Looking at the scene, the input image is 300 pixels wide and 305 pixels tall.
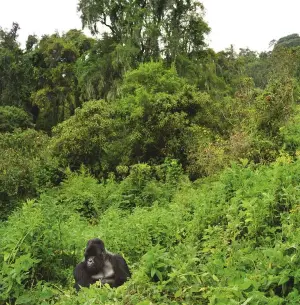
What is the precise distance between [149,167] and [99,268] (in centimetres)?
675

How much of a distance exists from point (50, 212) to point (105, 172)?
7.68m

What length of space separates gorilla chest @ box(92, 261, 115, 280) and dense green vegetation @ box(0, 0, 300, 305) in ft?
0.73

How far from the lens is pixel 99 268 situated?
4.50 meters

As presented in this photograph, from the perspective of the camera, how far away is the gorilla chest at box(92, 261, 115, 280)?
4461mm

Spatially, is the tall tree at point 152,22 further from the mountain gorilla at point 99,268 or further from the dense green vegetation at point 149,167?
the mountain gorilla at point 99,268

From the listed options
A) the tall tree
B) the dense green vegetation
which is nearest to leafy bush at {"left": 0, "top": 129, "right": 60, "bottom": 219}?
the dense green vegetation

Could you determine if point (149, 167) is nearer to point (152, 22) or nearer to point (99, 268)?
point (99, 268)

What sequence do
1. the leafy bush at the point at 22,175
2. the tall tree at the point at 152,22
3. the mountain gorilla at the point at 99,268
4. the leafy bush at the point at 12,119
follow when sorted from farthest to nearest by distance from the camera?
the leafy bush at the point at 12,119
the tall tree at the point at 152,22
the leafy bush at the point at 22,175
the mountain gorilla at the point at 99,268

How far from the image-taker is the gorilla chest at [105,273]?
4.46m

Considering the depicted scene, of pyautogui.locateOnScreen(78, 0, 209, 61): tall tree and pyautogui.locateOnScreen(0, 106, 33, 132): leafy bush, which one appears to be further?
pyautogui.locateOnScreen(0, 106, 33, 132): leafy bush

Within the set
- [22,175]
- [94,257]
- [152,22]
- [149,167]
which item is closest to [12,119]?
[152,22]

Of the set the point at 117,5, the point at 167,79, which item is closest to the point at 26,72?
the point at 117,5

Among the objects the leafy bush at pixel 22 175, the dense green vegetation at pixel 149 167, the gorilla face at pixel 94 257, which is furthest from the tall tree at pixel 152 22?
the gorilla face at pixel 94 257

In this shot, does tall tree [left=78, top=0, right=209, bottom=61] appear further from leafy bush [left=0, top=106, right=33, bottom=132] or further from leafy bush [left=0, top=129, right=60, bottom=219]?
leafy bush [left=0, top=129, right=60, bottom=219]
